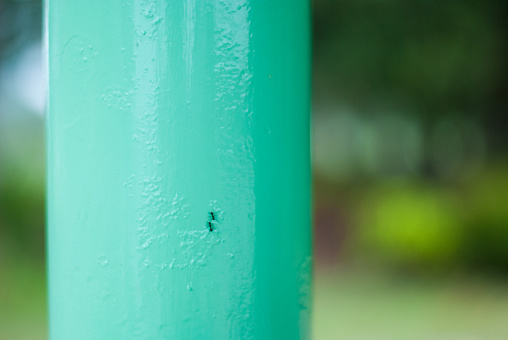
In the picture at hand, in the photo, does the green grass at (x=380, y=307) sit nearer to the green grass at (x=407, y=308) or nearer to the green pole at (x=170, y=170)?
the green grass at (x=407, y=308)

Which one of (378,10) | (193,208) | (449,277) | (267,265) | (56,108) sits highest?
(378,10)

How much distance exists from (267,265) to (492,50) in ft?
24.8

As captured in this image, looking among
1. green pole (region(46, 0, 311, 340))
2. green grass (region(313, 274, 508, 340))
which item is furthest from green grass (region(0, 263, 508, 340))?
green pole (region(46, 0, 311, 340))

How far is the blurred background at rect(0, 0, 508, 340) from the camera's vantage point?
271 inches

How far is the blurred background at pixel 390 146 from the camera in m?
6.89

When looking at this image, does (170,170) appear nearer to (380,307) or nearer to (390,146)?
(380,307)

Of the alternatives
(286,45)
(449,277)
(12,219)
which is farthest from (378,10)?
(286,45)

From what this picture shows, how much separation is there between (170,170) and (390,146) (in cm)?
741

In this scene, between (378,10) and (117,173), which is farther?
(378,10)

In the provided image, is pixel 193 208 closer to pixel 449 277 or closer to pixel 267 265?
pixel 267 265

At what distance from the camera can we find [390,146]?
8180mm

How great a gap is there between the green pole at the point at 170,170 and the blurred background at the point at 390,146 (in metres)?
4.86

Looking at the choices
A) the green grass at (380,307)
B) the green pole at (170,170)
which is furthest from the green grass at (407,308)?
the green pole at (170,170)

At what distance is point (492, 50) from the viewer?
7.68m
